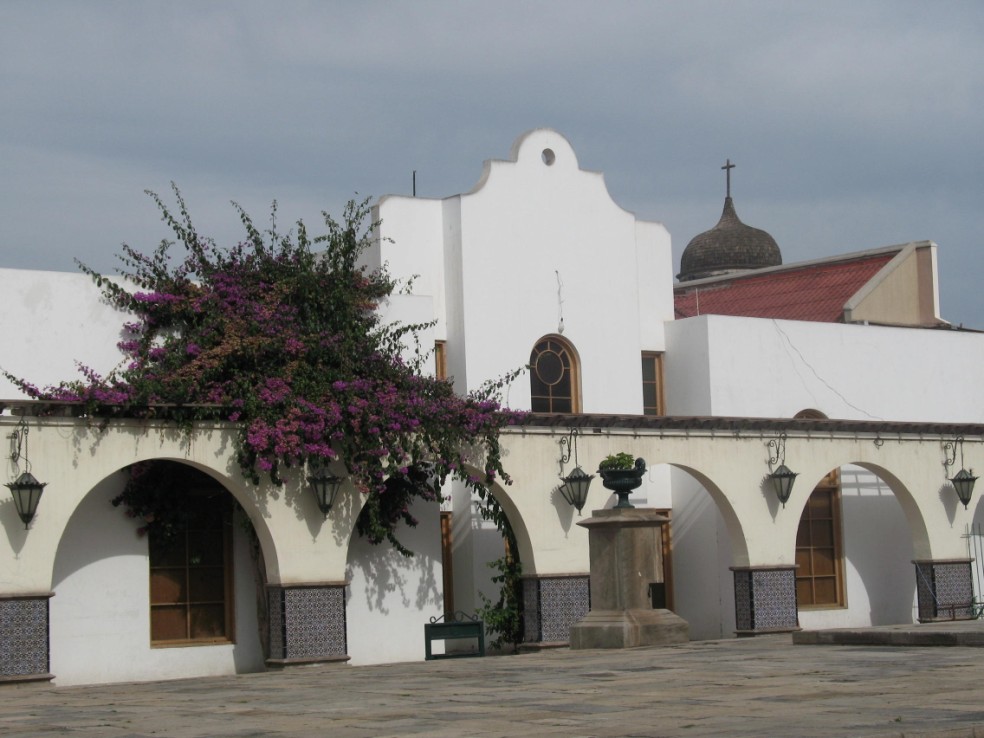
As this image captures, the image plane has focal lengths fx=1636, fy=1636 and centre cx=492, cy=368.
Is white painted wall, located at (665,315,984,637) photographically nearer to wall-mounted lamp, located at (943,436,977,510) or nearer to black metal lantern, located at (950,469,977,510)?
wall-mounted lamp, located at (943,436,977,510)

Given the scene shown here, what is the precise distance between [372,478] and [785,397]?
7887 mm

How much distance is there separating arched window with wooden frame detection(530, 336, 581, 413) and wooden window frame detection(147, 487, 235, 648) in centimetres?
462

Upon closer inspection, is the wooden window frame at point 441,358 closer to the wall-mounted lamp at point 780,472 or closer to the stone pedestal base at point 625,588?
the stone pedestal base at point 625,588

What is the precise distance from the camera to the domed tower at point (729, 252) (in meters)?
38.3

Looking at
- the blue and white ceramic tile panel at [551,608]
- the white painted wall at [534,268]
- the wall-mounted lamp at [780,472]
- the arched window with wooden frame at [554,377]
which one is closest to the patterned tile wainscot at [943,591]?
the wall-mounted lamp at [780,472]

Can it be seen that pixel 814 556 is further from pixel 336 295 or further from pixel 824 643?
pixel 336 295

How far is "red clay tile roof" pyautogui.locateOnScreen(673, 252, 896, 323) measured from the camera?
27.5 meters

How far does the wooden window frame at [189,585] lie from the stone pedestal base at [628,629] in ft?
12.6

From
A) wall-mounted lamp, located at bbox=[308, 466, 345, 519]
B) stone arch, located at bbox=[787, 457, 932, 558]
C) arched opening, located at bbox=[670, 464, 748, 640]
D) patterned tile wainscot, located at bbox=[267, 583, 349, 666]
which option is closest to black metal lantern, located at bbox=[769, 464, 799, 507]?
arched opening, located at bbox=[670, 464, 748, 640]

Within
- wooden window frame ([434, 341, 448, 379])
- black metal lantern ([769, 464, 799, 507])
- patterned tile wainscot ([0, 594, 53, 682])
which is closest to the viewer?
patterned tile wainscot ([0, 594, 53, 682])

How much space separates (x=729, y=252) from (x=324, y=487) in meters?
22.8

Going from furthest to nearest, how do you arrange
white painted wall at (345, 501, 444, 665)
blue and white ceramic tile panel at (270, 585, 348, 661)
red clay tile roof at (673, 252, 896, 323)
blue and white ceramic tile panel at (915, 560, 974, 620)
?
red clay tile roof at (673, 252, 896, 323), blue and white ceramic tile panel at (915, 560, 974, 620), white painted wall at (345, 501, 444, 665), blue and white ceramic tile panel at (270, 585, 348, 661)

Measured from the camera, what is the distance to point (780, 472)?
20922mm

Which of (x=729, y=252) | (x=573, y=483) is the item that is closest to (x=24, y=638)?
(x=573, y=483)
